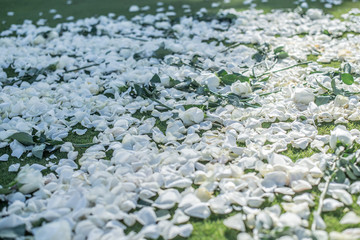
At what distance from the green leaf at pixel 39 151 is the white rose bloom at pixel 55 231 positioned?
0.56 metres

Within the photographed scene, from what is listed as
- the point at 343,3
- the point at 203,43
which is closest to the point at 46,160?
the point at 203,43

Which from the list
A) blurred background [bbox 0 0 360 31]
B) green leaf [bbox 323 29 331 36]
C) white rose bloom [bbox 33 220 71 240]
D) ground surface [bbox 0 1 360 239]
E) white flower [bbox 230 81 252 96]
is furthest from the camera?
blurred background [bbox 0 0 360 31]

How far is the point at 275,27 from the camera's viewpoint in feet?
10.7

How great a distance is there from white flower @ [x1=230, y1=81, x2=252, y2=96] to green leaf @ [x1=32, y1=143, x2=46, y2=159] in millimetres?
981

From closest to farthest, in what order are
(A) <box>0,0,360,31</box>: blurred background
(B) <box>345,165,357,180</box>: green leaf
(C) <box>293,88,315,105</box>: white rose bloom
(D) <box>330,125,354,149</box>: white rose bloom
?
(B) <box>345,165,357,180</box>: green leaf, (D) <box>330,125,354,149</box>: white rose bloom, (C) <box>293,88,315,105</box>: white rose bloom, (A) <box>0,0,360,31</box>: blurred background

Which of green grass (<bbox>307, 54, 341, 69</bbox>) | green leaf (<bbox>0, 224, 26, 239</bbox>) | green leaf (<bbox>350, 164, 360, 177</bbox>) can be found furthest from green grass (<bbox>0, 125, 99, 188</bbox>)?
green grass (<bbox>307, 54, 341, 69</bbox>)

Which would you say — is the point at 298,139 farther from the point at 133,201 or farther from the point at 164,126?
the point at 133,201

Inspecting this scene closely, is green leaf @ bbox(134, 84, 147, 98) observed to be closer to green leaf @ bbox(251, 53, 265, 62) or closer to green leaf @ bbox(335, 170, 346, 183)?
green leaf @ bbox(251, 53, 265, 62)

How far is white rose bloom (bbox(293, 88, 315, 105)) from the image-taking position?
6.40 feet

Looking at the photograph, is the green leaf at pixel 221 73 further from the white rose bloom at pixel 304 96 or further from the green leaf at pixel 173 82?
the white rose bloom at pixel 304 96

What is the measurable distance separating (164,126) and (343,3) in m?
2.84

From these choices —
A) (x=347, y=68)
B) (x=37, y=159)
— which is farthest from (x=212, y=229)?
(x=347, y=68)

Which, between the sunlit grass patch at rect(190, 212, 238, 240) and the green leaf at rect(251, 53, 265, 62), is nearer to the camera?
the sunlit grass patch at rect(190, 212, 238, 240)

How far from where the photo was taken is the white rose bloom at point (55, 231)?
1.12 metres
